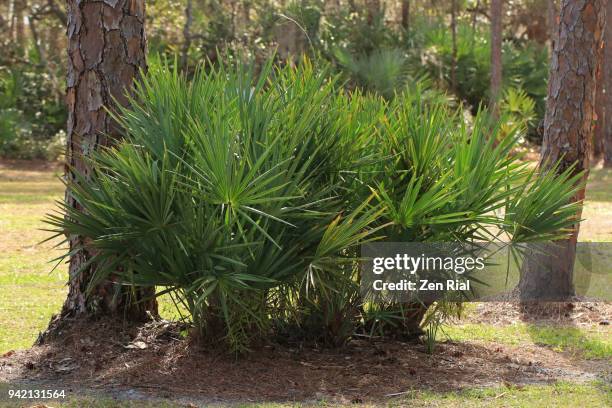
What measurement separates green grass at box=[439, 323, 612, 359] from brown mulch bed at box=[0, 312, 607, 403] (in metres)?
0.39

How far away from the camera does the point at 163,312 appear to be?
323 inches

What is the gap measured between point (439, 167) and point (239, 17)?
2148 cm

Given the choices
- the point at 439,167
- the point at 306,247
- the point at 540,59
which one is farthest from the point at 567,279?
the point at 540,59

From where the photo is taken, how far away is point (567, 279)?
28.0 feet

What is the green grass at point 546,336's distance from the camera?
6984 mm

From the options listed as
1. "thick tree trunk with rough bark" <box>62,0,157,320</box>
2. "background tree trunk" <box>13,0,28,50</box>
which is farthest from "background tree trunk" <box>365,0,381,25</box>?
"thick tree trunk with rough bark" <box>62,0,157,320</box>

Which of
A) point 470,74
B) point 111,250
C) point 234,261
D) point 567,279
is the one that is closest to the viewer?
point 234,261

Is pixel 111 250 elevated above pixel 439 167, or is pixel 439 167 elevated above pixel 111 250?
pixel 439 167

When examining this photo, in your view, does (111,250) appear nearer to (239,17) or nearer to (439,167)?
(439,167)

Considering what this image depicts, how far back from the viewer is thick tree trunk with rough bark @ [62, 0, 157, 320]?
20.7 feet

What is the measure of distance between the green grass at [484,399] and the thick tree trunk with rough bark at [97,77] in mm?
1098

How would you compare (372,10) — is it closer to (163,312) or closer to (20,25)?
(20,25)

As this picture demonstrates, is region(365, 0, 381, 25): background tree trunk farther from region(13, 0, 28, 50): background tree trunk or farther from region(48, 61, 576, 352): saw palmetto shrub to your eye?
region(48, 61, 576, 352): saw palmetto shrub

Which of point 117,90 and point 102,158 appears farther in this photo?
point 117,90
